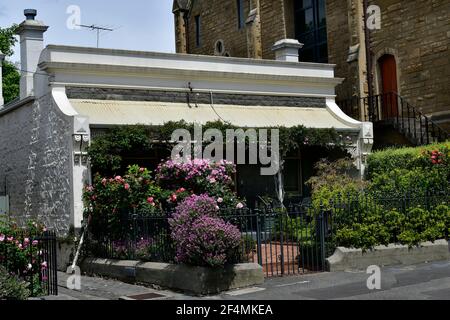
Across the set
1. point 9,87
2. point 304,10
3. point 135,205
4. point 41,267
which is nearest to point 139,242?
point 135,205

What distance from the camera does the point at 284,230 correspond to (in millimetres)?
13430

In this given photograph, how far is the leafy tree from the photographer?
36.3m

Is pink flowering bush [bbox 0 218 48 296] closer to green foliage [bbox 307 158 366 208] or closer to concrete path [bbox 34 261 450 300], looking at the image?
concrete path [bbox 34 261 450 300]

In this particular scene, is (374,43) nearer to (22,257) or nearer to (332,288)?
(332,288)

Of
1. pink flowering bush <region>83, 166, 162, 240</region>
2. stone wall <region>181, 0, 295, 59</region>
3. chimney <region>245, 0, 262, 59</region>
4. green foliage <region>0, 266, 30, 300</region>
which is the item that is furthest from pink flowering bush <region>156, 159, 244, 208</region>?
chimney <region>245, 0, 262, 59</region>

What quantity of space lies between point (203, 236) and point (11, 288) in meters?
3.22

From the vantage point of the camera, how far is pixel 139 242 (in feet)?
43.3

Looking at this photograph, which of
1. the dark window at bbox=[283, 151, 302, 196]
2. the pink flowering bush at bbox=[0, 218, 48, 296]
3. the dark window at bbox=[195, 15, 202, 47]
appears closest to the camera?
the pink flowering bush at bbox=[0, 218, 48, 296]

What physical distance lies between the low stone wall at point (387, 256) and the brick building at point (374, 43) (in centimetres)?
692

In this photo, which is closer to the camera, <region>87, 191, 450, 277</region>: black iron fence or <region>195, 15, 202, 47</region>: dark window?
<region>87, 191, 450, 277</region>: black iron fence

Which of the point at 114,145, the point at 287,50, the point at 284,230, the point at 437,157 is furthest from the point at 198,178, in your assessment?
the point at 287,50

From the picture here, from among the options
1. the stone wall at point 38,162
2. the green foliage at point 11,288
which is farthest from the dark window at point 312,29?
the green foliage at point 11,288

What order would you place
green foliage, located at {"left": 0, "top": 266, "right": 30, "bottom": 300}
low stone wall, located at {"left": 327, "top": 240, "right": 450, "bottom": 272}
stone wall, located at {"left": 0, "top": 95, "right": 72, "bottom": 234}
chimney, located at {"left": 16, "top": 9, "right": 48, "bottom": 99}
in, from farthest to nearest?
1. chimney, located at {"left": 16, "top": 9, "right": 48, "bottom": 99}
2. stone wall, located at {"left": 0, "top": 95, "right": 72, "bottom": 234}
3. low stone wall, located at {"left": 327, "top": 240, "right": 450, "bottom": 272}
4. green foliage, located at {"left": 0, "top": 266, "right": 30, "bottom": 300}

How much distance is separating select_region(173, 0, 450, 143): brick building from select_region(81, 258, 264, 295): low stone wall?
34.4ft
